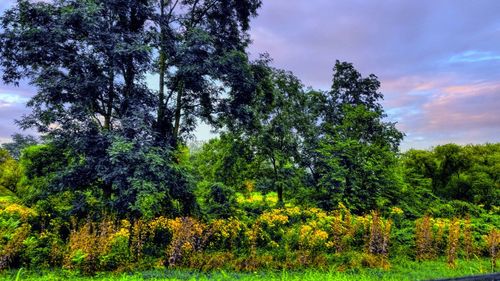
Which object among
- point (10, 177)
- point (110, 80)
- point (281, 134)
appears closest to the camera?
point (110, 80)

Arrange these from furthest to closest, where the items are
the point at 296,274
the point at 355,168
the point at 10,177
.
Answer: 1. the point at 10,177
2. the point at 355,168
3. the point at 296,274

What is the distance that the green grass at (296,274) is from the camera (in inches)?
311

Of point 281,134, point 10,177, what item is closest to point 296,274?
point 281,134

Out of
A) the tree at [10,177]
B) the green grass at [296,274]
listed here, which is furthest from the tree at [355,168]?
the tree at [10,177]

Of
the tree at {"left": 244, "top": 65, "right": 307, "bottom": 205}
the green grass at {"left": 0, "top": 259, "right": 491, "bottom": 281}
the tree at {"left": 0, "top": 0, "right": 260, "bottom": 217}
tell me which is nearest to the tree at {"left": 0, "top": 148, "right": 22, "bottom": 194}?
the tree at {"left": 0, "top": 0, "right": 260, "bottom": 217}

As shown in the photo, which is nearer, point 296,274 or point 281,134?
point 296,274

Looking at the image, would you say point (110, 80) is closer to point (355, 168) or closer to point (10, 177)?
point (355, 168)

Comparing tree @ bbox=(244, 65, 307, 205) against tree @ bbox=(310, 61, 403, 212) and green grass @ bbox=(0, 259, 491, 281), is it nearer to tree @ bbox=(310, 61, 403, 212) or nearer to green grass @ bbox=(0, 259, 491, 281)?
tree @ bbox=(310, 61, 403, 212)

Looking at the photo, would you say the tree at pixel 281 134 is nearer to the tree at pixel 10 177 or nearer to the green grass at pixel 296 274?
the green grass at pixel 296 274

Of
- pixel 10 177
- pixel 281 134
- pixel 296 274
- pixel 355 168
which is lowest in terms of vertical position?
pixel 296 274

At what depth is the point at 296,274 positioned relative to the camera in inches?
344

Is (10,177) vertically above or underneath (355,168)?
above

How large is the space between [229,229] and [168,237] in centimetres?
210

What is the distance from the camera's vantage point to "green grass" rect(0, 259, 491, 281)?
7.90 meters
